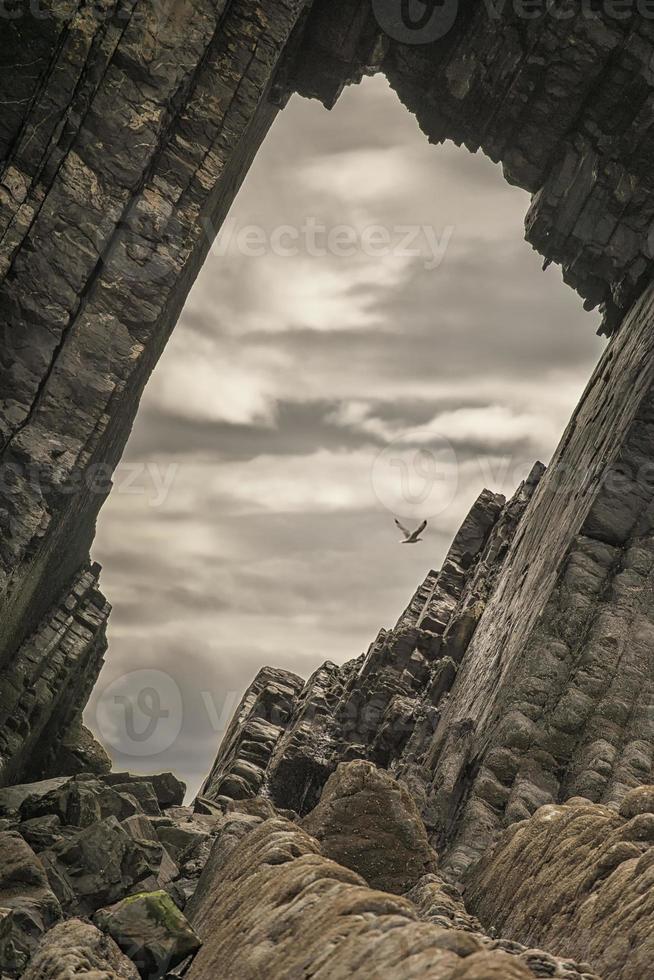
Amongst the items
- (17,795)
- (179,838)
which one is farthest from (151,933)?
(17,795)

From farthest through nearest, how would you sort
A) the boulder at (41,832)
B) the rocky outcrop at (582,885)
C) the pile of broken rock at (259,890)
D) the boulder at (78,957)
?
the boulder at (41,832)
the rocky outcrop at (582,885)
the boulder at (78,957)
the pile of broken rock at (259,890)

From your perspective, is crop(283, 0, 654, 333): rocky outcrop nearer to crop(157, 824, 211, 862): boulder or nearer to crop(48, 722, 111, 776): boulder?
crop(48, 722, 111, 776): boulder

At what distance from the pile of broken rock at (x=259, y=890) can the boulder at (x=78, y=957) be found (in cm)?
2

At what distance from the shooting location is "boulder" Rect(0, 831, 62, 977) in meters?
9.46

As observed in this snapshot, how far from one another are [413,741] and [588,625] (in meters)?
6.37

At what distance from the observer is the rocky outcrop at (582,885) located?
9.03m

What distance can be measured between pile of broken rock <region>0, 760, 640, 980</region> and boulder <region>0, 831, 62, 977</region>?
0.7 inches

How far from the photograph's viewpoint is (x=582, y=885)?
420 inches

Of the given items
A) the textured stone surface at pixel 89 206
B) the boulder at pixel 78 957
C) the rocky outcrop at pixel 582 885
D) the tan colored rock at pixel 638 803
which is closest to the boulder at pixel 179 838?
the textured stone surface at pixel 89 206

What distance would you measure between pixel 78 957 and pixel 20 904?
243cm

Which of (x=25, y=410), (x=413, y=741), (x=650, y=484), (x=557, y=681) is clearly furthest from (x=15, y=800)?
(x=650, y=484)

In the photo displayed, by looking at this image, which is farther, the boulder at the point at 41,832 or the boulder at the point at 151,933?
the boulder at the point at 41,832

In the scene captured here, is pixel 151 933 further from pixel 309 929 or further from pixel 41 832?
pixel 41 832

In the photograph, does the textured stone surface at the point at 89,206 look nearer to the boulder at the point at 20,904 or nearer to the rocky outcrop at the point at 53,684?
the rocky outcrop at the point at 53,684
